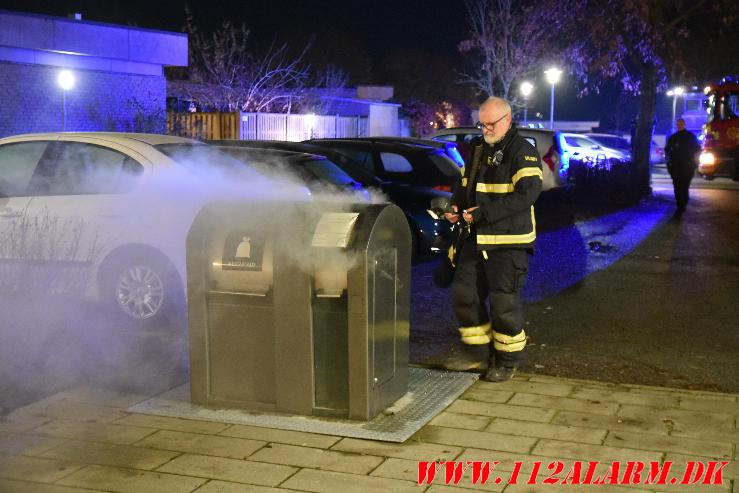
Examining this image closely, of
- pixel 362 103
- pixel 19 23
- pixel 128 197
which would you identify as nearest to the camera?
pixel 128 197

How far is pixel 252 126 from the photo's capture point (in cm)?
2756

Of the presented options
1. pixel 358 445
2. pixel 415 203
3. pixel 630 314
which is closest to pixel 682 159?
pixel 415 203

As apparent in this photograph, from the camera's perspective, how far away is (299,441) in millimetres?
5078

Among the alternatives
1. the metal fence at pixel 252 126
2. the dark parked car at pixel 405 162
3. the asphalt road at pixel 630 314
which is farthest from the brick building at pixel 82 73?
the asphalt road at pixel 630 314

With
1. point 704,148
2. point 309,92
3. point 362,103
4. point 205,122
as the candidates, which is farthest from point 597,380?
point 362,103

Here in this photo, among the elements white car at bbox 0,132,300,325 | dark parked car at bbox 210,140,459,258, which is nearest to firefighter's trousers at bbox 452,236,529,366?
white car at bbox 0,132,300,325

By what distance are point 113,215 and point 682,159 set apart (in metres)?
13.4

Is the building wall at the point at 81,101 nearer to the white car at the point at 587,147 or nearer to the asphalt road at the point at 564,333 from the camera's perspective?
the asphalt road at the point at 564,333

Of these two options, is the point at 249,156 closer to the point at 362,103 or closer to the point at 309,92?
the point at 309,92

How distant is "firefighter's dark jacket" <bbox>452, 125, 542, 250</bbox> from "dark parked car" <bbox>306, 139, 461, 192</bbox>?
5.83m

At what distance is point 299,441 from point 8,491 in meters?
1.44

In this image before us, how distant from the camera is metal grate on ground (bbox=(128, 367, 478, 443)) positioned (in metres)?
5.24

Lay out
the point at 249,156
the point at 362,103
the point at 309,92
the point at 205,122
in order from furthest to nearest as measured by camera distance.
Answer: the point at 362,103 < the point at 309,92 < the point at 205,122 < the point at 249,156

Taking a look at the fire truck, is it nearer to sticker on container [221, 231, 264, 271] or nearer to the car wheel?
the car wheel
